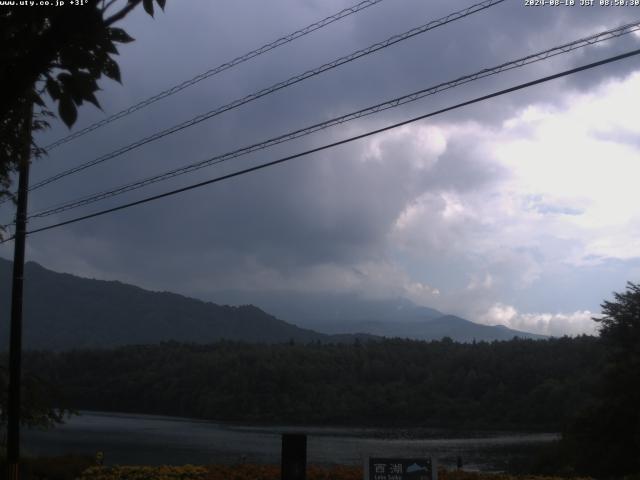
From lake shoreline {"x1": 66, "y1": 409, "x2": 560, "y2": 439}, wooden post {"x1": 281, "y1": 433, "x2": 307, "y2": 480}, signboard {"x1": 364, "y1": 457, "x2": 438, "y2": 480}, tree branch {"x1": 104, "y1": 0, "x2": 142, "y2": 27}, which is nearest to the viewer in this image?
tree branch {"x1": 104, "y1": 0, "x2": 142, "y2": 27}

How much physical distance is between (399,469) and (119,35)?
8.15 m

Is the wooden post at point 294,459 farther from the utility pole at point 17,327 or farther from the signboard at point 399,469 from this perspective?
the utility pole at point 17,327

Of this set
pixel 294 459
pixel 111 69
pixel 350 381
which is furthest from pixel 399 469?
pixel 350 381

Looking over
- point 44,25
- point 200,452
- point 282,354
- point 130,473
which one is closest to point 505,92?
point 44,25

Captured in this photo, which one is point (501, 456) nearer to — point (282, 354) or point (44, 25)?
point (44, 25)

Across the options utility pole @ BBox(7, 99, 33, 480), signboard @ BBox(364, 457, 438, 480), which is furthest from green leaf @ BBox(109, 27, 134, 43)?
utility pole @ BBox(7, 99, 33, 480)

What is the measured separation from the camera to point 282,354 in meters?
100

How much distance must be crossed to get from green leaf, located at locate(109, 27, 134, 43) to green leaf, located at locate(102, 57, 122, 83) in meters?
0.11

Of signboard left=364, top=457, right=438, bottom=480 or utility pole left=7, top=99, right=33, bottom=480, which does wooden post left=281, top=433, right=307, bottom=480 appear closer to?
signboard left=364, top=457, right=438, bottom=480

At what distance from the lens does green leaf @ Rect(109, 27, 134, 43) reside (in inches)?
153

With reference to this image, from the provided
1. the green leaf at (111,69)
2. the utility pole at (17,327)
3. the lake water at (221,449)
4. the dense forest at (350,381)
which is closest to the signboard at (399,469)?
the green leaf at (111,69)

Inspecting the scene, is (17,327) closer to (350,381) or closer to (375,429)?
(375,429)

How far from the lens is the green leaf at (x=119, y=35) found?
12.7 ft

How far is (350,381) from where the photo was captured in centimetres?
9075
